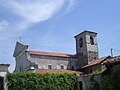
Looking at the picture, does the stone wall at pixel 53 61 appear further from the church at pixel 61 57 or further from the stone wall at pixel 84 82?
the stone wall at pixel 84 82

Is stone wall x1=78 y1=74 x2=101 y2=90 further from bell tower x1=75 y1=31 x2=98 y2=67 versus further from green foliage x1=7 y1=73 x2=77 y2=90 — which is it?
bell tower x1=75 y1=31 x2=98 y2=67

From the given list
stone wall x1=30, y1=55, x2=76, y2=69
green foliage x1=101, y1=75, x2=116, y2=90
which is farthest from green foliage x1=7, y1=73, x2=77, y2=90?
stone wall x1=30, y1=55, x2=76, y2=69

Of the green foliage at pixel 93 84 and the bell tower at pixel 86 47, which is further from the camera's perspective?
the bell tower at pixel 86 47

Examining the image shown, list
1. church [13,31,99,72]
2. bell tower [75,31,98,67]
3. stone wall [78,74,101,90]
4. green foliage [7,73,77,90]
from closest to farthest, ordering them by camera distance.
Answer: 1. green foliage [7,73,77,90]
2. stone wall [78,74,101,90]
3. church [13,31,99,72]
4. bell tower [75,31,98,67]

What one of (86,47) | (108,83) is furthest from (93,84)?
(86,47)

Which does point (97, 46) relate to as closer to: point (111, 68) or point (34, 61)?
point (34, 61)

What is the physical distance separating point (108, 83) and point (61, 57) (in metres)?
24.2

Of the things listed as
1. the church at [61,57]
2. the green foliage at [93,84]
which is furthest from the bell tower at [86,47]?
the green foliage at [93,84]

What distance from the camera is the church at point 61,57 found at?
163 ft

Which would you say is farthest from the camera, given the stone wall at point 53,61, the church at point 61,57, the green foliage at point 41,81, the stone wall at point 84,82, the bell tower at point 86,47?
the bell tower at point 86,47

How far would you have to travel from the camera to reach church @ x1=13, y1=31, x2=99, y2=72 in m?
49.8

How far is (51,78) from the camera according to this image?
116 feet

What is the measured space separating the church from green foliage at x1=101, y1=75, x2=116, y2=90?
Answer: 18.9m

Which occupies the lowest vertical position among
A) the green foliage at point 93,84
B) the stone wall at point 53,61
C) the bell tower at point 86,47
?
the green foliage at point 93,84
